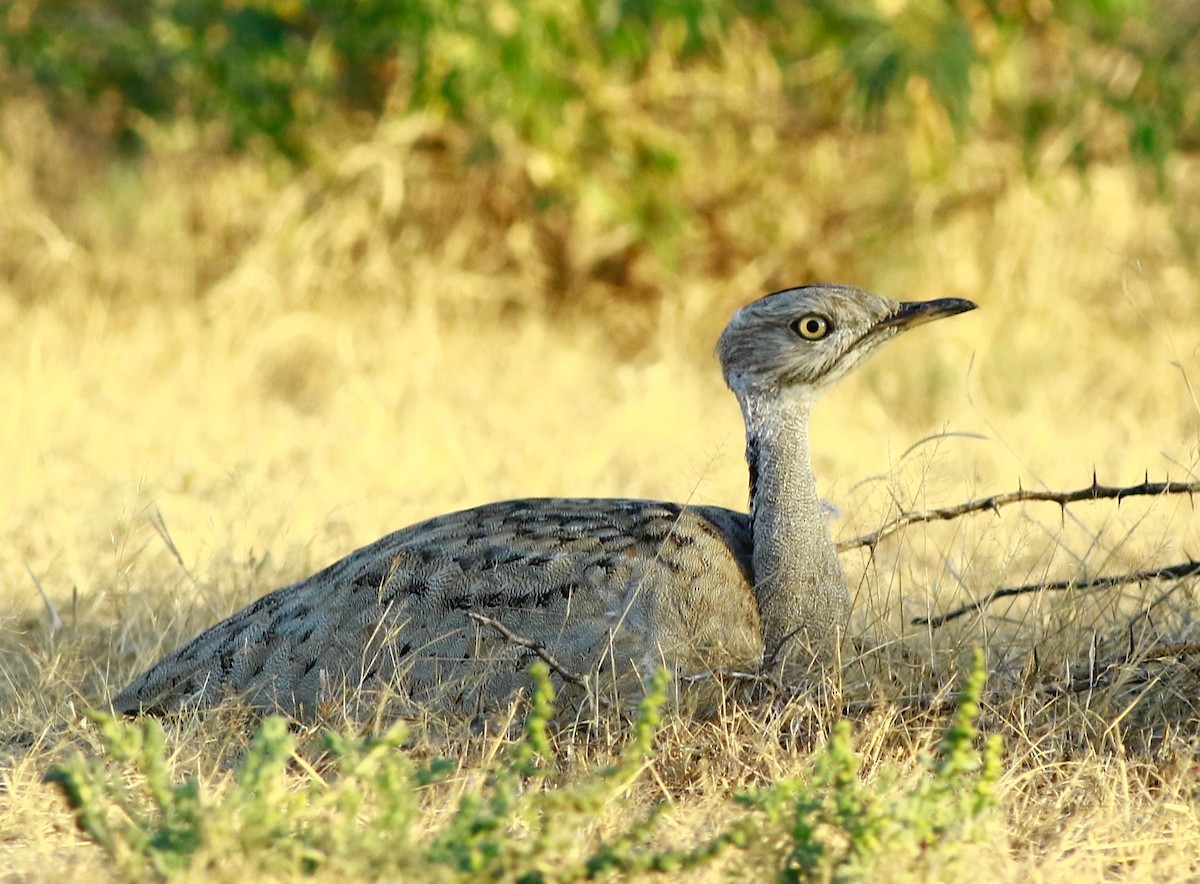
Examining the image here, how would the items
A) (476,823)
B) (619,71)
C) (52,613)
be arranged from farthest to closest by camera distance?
(619,71)
(52,613)
(476,823)

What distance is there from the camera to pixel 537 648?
3.32 m

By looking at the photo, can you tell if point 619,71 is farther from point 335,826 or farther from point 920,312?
point 335,826

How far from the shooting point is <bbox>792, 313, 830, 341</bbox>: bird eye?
3.92 metres

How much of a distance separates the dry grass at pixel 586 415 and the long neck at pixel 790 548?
0.41ft

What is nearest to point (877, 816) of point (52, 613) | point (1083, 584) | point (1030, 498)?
point (1030, 498)

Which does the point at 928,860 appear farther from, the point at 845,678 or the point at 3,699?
the point at 3,699

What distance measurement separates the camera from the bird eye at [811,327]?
392cm

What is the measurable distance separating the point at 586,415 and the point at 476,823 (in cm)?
480

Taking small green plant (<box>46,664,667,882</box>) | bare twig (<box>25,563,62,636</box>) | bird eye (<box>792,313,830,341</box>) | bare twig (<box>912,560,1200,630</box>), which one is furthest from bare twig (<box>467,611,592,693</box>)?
bare twig (<box>25,563,62,636</box>)

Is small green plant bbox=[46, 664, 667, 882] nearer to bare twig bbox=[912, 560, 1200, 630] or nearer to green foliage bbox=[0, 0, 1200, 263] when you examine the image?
bare twig bbox=[912, 560, 1200, 630]

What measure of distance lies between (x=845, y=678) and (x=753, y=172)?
5.63 metres

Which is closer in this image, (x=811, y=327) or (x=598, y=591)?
(x=598, y=591)

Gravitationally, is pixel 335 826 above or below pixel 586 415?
below

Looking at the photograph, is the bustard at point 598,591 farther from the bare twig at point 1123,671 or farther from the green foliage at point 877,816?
the green foliage at point 877,816
